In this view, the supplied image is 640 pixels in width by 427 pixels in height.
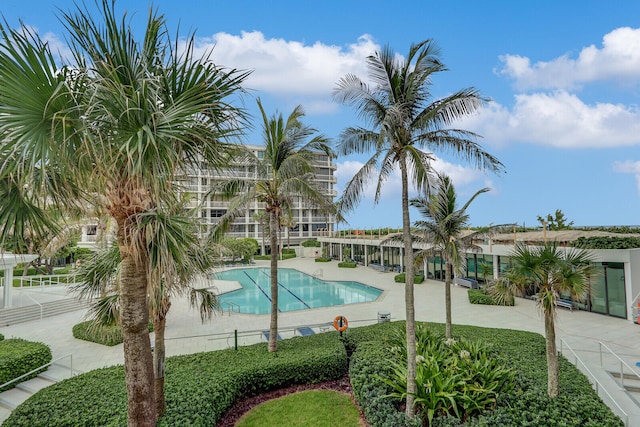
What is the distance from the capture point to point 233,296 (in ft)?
87.5

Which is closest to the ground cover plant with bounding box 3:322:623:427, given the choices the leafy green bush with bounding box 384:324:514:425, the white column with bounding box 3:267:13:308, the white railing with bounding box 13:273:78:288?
the leafy green bush with bounding box 384:324:514:425

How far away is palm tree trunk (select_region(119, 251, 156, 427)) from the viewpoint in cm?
564

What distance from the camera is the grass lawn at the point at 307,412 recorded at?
26.4 feet

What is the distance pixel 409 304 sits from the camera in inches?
301

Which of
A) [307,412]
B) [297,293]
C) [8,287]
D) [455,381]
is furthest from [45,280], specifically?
[455,381]

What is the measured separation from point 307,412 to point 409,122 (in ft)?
25.1

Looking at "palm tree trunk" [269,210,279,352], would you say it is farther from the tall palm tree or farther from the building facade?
the tall palm tree

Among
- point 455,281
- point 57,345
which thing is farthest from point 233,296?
point 455,281

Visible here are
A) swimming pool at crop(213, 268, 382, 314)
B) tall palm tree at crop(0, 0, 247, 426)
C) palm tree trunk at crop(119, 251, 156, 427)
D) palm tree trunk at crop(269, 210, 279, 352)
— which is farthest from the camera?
swimming pool at crop(213, 268, 382, 314)

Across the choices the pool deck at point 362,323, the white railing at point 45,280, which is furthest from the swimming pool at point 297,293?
the white railing at point 45,280

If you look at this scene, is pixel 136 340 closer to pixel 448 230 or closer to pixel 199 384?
pixel 199 384

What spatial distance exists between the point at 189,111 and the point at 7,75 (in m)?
2.24

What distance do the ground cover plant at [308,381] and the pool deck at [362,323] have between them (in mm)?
1988

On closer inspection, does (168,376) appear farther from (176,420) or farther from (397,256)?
(397,256)
